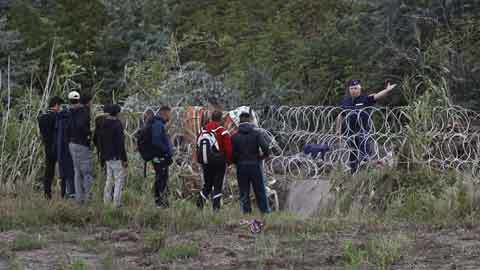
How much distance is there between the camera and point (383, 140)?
49.2 ft

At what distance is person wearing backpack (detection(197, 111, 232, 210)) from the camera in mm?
13047

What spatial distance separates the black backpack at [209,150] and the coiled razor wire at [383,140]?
6.47ft

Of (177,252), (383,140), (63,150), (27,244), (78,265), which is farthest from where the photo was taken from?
(383,140)

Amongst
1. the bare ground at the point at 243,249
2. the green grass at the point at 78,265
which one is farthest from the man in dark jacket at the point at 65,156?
the green grass at the point at 78,265

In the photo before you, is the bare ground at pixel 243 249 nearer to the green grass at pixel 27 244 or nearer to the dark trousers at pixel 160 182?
the green grass at pixel 27 244

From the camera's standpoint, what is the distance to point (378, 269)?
8492mm

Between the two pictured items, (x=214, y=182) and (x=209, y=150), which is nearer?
(x=209, y=150)

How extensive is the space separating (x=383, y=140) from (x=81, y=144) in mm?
4578

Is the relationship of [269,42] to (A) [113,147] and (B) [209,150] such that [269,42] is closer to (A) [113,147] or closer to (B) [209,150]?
(B) [209,150]

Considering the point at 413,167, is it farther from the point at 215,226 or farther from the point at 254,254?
the point at 254,254

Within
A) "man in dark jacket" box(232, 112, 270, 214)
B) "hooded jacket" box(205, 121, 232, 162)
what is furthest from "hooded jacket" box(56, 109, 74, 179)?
"man in dark jacket" box(232, 112, 270, 214)

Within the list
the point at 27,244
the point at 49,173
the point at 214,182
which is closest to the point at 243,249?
the point at 27,244

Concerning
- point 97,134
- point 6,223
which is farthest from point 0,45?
point 6,223

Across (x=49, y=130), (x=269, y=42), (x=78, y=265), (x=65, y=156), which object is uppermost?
(x=269, y=42)
